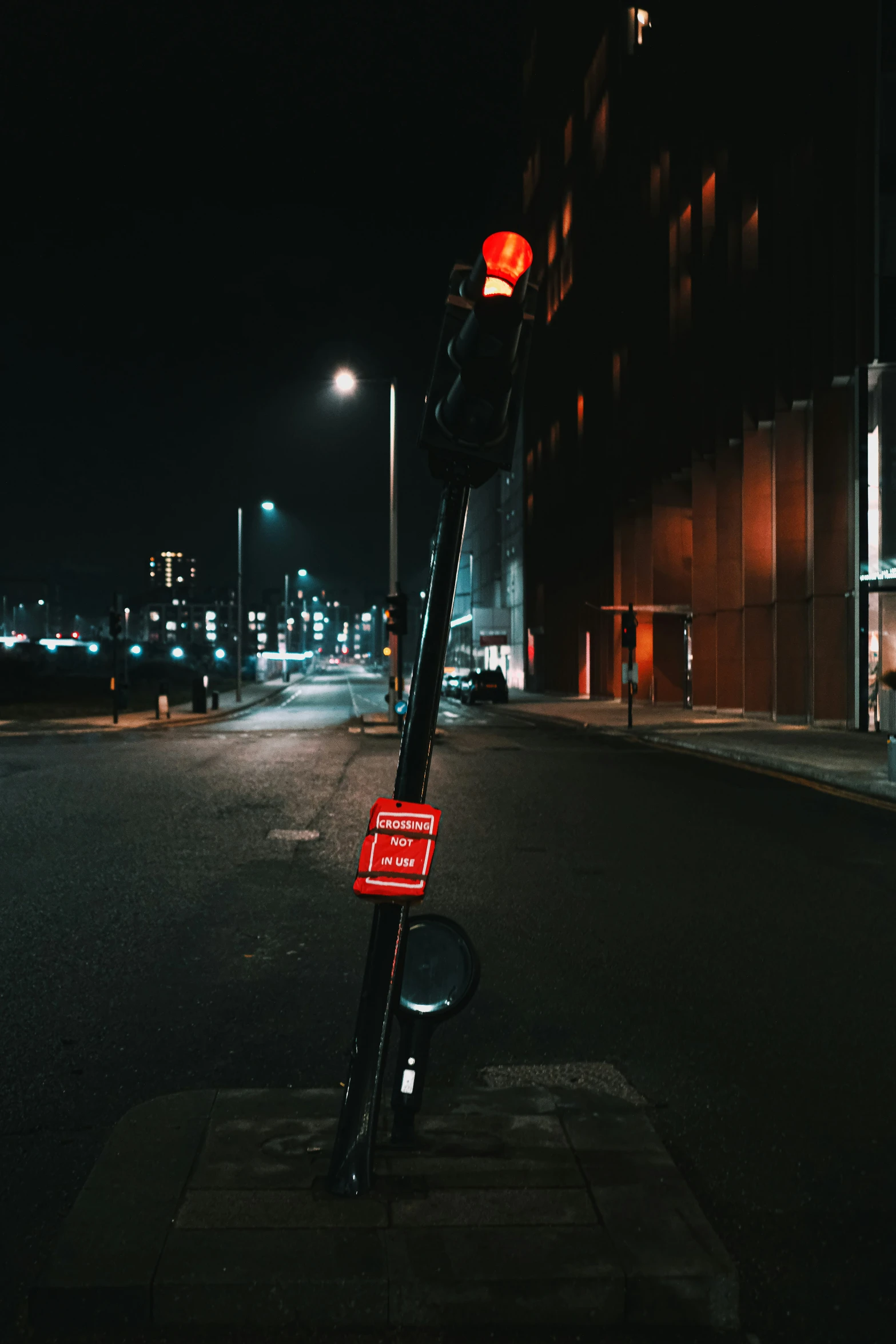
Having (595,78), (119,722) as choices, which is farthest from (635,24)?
(119,722)

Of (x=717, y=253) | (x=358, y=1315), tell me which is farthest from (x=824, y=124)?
(x=358, y=1315)

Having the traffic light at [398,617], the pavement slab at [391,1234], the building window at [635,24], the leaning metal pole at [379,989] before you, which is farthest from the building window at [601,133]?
the pavement slab at [391,1234]

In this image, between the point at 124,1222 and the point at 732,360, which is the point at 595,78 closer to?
the point at 732,360

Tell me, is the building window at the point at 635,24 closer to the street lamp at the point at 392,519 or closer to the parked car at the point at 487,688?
the street lamp at the point at 392,519

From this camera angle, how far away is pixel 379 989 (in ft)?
11.3

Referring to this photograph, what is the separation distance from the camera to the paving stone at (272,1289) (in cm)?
298

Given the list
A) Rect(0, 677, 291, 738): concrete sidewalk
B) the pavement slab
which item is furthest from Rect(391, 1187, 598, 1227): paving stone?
Rect(0, 677, 291, 738): concrete sidewalk

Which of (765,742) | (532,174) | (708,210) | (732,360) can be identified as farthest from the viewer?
(532,174)

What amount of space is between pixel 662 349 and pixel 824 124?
51.2 feet

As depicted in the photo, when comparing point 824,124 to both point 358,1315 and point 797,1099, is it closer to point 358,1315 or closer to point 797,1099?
point 797,1099

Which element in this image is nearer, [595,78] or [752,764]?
[752,764]

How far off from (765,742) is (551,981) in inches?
735

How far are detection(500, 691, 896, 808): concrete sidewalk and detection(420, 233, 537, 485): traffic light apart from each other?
12202mm

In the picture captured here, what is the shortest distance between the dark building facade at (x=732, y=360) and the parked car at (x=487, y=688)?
498cm
